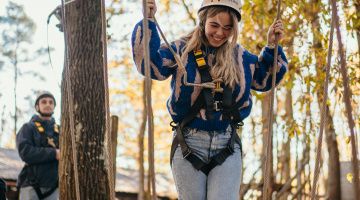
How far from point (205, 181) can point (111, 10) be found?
870 centimetres

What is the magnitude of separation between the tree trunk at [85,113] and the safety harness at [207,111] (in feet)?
5.97

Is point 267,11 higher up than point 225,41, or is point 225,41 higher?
point 267,11

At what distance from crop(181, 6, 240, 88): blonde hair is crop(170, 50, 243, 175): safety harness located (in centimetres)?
3

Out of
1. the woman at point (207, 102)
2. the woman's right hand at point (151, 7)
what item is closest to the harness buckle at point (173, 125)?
the woman at point (207, 102)

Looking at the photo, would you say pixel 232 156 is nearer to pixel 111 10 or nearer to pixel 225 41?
pixel 225 41

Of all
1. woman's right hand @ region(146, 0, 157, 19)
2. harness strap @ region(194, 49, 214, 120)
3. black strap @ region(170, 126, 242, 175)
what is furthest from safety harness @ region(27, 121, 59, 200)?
woman's right hand @ region(146, 0, 157, 19)

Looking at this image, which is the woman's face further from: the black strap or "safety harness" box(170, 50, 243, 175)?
Result: the black strap

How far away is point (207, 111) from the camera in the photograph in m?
2.50

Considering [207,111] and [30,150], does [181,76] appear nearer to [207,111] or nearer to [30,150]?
[207,111]

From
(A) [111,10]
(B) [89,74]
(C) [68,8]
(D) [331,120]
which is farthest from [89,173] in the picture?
(A) [111,10]

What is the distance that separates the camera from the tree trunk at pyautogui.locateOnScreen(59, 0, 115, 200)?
4.27 m

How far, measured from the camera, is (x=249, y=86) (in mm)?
2635

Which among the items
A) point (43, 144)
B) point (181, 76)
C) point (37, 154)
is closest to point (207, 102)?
point (181, 76)

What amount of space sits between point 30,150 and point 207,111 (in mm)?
2432
